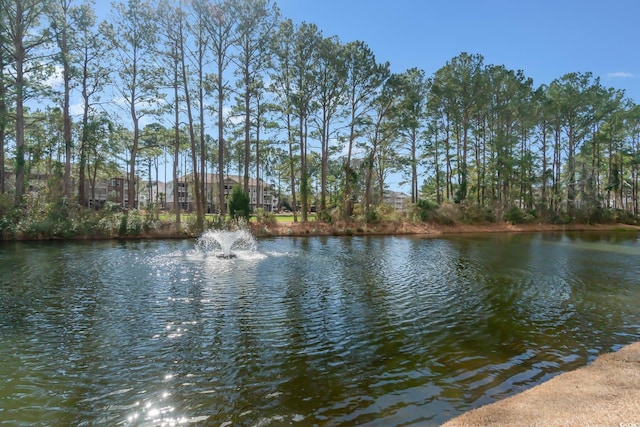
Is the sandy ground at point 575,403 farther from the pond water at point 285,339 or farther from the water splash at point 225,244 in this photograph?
the water splash at point 225,244

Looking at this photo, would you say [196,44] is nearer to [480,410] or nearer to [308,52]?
[308,52]

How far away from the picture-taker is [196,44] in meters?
29.3

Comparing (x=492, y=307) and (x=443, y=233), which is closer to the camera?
(x=492, y=307)

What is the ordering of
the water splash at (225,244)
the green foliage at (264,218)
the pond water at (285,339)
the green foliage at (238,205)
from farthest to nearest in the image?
the green foliage at (264,218), the green foliage at (238,205), the water splash at (225,244), the pond water at (285,339)

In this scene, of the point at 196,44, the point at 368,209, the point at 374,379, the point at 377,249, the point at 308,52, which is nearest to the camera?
the point at 374,379

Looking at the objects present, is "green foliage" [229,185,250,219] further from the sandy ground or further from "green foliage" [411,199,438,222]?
the sandy ground

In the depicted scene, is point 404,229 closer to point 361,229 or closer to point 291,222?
point 361,229

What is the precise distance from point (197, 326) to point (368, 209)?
1130 inches

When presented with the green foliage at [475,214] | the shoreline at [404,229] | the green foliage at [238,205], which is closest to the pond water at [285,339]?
the shoreline at [404,229]

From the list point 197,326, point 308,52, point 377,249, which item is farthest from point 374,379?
point 308,52

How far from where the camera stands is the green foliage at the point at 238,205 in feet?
96.0

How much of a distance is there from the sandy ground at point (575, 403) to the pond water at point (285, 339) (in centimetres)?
29

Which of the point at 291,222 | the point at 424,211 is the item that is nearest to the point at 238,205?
the point at 291,222

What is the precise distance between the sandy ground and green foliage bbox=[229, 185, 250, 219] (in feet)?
85.7
